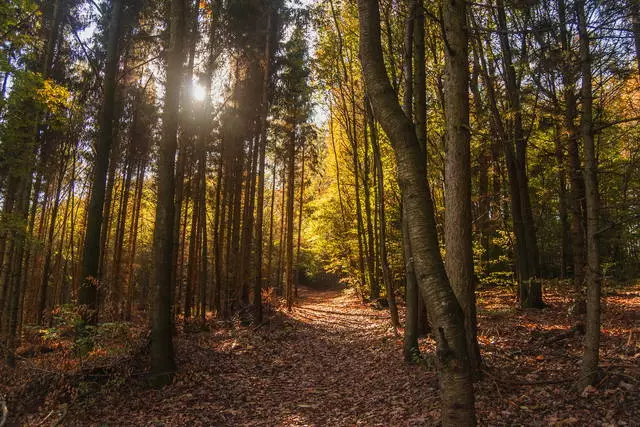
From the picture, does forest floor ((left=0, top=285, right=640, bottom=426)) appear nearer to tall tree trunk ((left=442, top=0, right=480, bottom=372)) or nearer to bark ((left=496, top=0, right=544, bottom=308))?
bark ((left=496, top=0, right=544, bottom=308))

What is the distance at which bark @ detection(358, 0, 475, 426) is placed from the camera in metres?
2.60

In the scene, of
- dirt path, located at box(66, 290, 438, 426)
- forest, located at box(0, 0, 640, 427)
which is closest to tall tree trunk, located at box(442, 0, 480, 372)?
forest, located at box(0, 0, 640, 427)

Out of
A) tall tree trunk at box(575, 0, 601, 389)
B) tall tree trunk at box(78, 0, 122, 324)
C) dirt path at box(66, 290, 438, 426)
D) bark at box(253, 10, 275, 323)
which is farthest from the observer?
bark at box(253, 10, 275, 323)

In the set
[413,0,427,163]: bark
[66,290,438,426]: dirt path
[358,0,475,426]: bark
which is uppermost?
[413,0,427,163]: bark

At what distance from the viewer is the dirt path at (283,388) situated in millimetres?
5715

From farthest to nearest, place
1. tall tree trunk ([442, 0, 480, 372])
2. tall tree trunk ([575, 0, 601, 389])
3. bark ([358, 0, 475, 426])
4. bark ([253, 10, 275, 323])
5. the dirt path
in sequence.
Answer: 1. bark ([253, 10, 275, 323])
2. the dirt path
3. tall tree trunk ([442, 0, 480, 372])
4. tall tree trunk ([575, 0, 601, 389])
5. bark ([358, 0, 475, 426])

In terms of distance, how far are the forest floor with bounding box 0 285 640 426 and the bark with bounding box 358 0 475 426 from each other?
2.35 meters

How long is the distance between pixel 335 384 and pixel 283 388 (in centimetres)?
98

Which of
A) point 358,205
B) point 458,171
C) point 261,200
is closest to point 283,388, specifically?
point 458,171

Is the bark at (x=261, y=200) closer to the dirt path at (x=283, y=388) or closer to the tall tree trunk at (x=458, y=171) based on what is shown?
the dirt path at (x=283, y=388)

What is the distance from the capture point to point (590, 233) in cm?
450

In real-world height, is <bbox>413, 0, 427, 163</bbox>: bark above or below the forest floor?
above

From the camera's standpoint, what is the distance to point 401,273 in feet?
56.0

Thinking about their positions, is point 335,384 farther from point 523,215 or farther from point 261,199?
point 261,199
